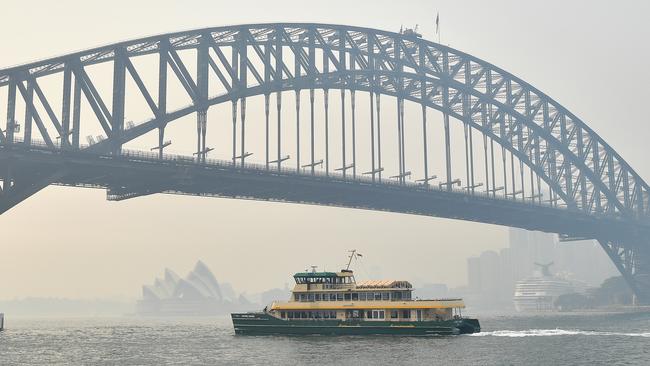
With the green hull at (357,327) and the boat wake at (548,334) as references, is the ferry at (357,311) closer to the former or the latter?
the green hull at (357,327)

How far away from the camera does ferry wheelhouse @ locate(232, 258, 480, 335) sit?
76438 millimetres

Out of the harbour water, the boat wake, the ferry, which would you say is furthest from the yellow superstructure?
the boat wake

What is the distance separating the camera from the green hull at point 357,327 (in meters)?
76.4

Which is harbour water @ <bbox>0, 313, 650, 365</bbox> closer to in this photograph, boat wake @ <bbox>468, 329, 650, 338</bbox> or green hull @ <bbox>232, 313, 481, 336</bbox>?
boat wake @ <bbox>468, 329, 650, 338</bbox>

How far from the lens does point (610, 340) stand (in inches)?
3009

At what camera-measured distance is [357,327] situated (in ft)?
255

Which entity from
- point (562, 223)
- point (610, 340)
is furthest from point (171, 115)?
point (562, 223)

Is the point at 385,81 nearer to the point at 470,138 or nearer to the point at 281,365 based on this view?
the point at 470,138

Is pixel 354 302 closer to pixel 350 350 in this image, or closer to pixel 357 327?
pixel 357 327

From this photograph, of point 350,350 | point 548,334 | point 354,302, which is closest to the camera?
point 350,350

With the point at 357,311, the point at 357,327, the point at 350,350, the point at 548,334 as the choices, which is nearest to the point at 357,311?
the point at 357,311

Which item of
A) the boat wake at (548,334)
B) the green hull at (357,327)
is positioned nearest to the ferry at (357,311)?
the green hull at (357,327)

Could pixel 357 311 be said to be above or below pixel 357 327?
above

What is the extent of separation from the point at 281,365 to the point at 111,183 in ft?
131
